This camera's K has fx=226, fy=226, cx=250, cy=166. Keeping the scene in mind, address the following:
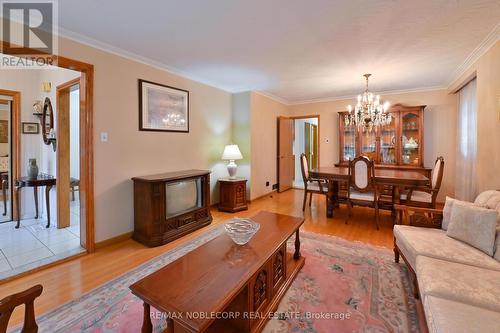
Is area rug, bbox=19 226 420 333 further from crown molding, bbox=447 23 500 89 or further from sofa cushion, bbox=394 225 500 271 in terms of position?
crown molding, bbox=447 23 500 89

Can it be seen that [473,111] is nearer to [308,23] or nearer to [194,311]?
[308,23]

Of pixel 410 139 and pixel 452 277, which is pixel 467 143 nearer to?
pixel 410 139

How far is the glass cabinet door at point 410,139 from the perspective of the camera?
176 inches

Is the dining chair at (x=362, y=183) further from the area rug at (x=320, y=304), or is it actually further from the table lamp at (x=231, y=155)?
the table lamp at (x=231, y=155)

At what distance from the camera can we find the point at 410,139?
455 cm

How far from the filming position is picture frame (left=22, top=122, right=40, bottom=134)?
3.53m

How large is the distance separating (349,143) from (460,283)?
13.4 ft

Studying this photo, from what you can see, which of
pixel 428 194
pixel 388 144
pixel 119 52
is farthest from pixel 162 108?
pixel 388 144

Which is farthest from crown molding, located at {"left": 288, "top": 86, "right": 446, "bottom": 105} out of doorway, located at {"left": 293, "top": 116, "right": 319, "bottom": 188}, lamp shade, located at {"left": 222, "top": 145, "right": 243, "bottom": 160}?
lamp shade, located at {"left": 222, "top": 145, "right": 243, "bottom": 160}

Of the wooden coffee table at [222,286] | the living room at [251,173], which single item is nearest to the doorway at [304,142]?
the living room at [251,173]

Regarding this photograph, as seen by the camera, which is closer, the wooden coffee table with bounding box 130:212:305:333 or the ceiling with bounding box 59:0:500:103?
the wooden coffee table with bounding box 130:212:305:333

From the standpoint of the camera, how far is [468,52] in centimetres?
282

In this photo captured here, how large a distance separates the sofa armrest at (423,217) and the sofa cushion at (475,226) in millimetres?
249

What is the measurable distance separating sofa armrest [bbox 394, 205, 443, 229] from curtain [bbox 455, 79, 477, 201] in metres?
1.68
